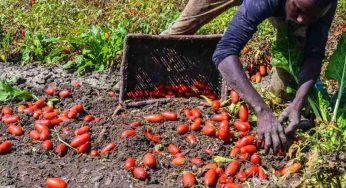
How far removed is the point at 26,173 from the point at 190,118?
1.33 meters

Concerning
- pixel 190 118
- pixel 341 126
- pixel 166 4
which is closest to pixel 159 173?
pixel 190 118

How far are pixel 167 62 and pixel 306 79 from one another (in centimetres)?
137

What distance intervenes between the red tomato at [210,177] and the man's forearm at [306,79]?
73 centimetres

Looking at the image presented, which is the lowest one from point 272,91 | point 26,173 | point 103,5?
point 26,173

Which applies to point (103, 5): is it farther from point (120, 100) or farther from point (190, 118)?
point (190, 118)

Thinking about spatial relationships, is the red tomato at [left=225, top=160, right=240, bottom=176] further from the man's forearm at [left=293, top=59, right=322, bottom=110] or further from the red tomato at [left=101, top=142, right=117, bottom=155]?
the red tomato at [left=101, top=142, right=117, bottom=155]

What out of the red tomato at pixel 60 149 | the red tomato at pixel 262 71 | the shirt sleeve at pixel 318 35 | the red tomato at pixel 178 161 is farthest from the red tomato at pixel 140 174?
the red tomato at pixel 262 71

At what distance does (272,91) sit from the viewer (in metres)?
5.00

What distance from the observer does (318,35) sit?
13.4 feet

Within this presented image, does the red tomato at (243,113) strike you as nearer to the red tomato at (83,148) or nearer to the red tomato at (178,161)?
the red tomato at (178,161)

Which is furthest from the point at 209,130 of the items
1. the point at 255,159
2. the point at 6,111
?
the point at 6,111

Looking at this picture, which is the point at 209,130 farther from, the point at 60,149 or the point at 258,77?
the point at 258,77

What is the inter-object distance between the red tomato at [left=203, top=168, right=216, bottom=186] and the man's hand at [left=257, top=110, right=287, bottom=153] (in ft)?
1.30

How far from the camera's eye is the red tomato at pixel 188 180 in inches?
A: 149
